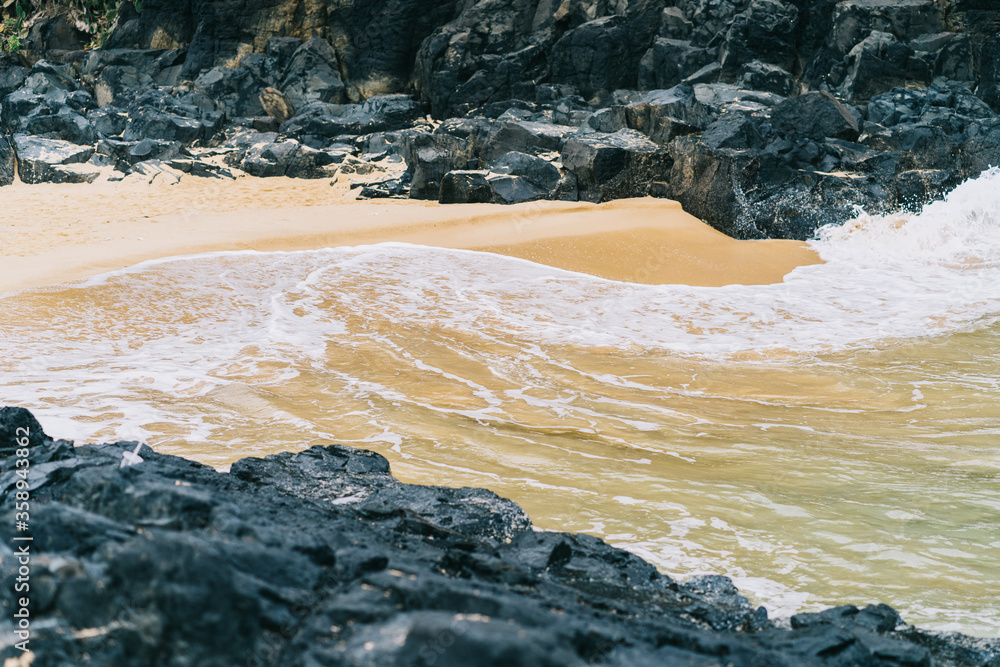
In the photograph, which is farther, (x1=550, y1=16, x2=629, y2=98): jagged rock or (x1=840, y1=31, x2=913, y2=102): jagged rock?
(x1=550, y1=16, x2=629, y2=98): jagged rock

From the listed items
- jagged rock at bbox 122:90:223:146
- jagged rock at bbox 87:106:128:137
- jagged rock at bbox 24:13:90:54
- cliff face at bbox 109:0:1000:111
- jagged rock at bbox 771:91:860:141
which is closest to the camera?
jagged rock at bbox 771:91:860:141

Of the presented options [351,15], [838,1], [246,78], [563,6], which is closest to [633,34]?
[563,6]

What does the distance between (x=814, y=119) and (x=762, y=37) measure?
23.7 ft

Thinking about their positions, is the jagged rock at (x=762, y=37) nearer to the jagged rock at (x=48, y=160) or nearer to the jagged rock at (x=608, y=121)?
the jagged rock at (x=608, y=121)

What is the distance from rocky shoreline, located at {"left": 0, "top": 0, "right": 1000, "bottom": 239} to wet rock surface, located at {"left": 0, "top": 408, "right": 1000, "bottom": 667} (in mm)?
8869

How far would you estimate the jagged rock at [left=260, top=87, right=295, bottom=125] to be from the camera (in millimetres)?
17906

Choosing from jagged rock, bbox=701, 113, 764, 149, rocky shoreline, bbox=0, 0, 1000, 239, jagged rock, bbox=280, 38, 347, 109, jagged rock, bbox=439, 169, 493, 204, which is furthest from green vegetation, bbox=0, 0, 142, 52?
jagged rock, bbox=701, 113, 764, 149

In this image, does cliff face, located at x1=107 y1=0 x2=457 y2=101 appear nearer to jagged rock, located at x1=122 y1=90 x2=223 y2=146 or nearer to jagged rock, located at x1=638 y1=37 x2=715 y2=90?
jagged rock, located at x1=122 y1=90 x2=223 y2=146

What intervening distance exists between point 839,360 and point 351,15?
64.3ft

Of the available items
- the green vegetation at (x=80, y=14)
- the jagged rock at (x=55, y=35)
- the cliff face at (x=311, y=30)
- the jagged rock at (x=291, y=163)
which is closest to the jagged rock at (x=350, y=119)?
the jagged rock at (x=291, y=163)

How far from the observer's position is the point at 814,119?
11969 millimetres

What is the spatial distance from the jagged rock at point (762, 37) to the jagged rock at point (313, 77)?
10.3 m

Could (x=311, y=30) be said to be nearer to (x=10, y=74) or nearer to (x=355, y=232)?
(x=10, y=74)

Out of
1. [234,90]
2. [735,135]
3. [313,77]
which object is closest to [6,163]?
[234,90]
